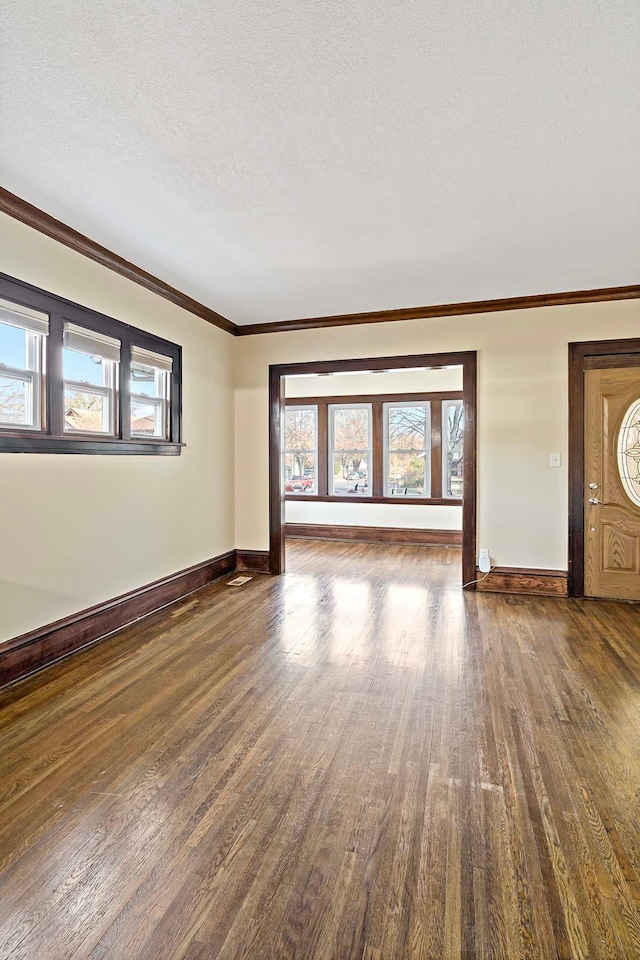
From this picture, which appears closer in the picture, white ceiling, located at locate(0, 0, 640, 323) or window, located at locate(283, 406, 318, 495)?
white ceiling, located at locate(0, 0, 640, 323)

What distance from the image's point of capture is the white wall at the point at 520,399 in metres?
4.73

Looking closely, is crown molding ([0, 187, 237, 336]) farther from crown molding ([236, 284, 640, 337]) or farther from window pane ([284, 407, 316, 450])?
window pane ([284, 407, 316, 450])

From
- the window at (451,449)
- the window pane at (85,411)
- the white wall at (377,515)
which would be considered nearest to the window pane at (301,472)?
the white wall at (377,515)

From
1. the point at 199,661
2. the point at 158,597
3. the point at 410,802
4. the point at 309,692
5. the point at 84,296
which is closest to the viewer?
the point at 410,802

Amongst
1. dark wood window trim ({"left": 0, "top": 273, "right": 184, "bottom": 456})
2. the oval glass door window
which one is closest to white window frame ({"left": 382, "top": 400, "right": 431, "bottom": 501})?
the oval glass door window

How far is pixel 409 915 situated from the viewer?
1449 millimetres

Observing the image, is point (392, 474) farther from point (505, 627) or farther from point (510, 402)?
point (505, 627)

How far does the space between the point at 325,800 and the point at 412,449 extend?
6461 mm

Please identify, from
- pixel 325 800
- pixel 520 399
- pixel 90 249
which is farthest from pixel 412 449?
pixel 325 800

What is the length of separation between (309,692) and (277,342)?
391 cm

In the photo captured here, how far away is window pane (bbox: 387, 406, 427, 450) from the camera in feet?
26.1

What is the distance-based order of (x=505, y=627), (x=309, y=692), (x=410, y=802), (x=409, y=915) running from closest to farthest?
(x=409, y=915) → (x=410, y=802) → (x=309, y=692) → (x=505, y=627)

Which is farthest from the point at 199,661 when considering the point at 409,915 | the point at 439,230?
the point at 439,230

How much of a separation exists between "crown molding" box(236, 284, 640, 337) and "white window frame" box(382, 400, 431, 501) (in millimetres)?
2864
